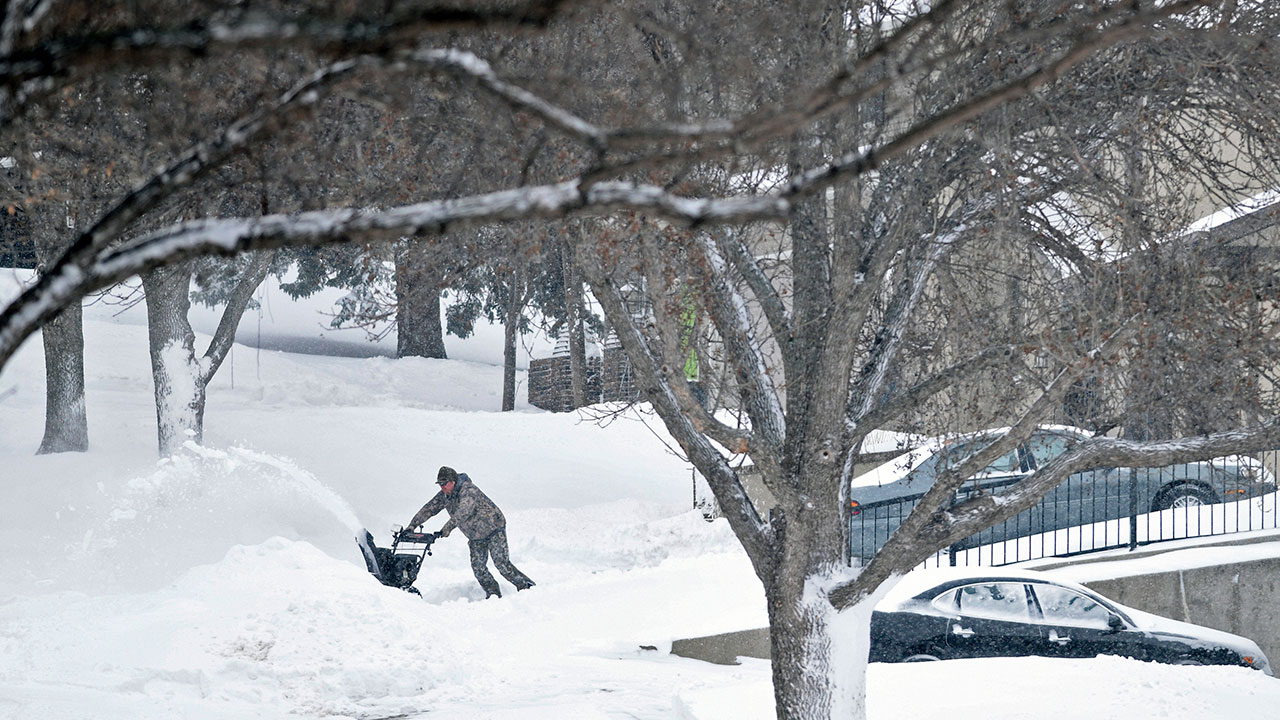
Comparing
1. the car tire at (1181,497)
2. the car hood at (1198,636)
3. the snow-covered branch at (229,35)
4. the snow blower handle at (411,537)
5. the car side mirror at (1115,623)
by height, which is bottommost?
the car hood at (1198,636)

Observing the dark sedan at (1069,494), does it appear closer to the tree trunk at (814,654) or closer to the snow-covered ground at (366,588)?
the snow-covered ground at (366,588)

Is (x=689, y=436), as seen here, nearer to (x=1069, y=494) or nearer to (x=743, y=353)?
(x=743, y=353)

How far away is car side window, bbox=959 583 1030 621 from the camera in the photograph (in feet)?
37.5

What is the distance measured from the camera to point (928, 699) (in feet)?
30.7

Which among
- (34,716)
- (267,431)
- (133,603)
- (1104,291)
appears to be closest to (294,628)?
(133,603)

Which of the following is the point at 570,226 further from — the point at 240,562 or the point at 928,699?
the point at 240,562

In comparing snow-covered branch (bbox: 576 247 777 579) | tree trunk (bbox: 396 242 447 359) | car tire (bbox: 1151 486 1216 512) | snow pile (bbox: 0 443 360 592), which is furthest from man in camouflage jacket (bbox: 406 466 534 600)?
car tire (bbox: 1151 486 1216 512)

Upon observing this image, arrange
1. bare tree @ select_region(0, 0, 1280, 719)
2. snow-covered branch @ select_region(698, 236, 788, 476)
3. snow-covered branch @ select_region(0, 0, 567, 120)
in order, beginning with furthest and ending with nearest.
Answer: snow-covered branch @ select_region(698, 236, 788, 476)
bare tree @ select_region(0, 0, 1280, 719)
snow-covered branch @ select_region(0, 0, 567, 120)

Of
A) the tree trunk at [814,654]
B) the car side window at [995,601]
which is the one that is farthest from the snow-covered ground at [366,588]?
the tree trunk at [814,654]

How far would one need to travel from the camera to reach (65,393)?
18.9 m

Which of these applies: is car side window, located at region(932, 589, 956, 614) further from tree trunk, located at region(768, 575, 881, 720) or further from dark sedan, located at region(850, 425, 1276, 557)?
tree trunk, located at region(768, 575, 881, 720)

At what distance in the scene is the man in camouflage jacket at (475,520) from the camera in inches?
586

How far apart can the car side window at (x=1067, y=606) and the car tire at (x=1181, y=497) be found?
4777 mm

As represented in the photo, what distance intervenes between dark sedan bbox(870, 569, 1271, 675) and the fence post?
8.77ft
